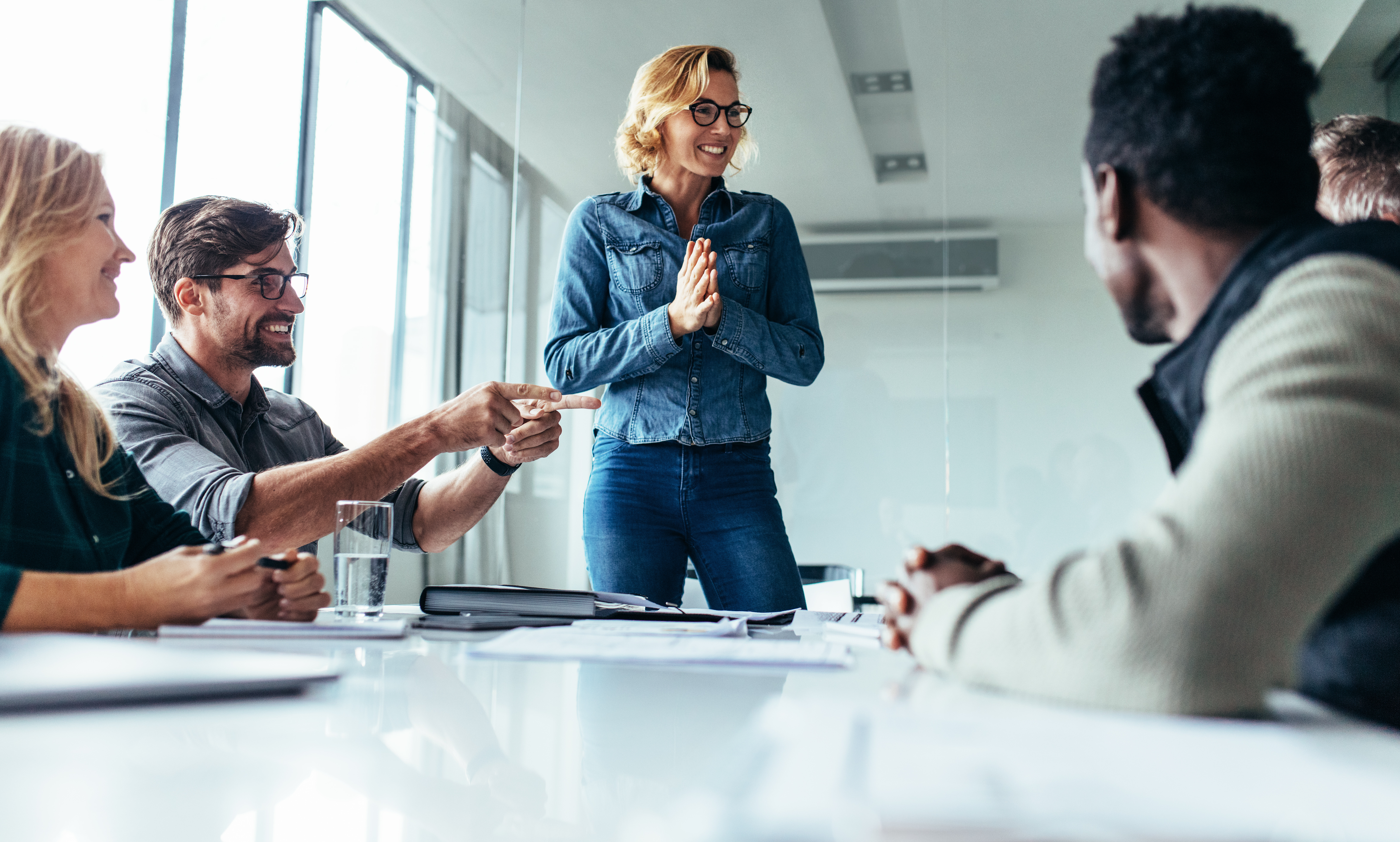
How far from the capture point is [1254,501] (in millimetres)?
528

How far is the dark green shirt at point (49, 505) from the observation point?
114 centimetres

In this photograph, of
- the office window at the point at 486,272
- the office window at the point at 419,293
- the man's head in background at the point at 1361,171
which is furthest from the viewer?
the office window at the point at 486,272

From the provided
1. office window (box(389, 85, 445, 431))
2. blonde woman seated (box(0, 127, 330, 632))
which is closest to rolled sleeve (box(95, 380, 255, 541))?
blonde woman seated (box(0, 127, 330, 632))

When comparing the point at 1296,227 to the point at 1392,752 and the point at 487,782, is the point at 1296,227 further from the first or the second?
the point at 487,782

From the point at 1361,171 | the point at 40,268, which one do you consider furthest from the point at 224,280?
the point at 1361,171

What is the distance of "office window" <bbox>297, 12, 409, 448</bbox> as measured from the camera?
12.6 feet

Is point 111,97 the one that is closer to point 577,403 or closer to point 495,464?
point 495,464

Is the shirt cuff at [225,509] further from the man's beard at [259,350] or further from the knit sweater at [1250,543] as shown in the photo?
the knit sweater at [1250,543]

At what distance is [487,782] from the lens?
1.53 feet

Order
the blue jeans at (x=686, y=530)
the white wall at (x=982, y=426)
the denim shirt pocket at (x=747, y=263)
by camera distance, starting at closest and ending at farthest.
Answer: the blue jeans at (x=686, y=530) < the denim shirt pocket at (x=747, y=263) < the white wall at (x=982, y=426)

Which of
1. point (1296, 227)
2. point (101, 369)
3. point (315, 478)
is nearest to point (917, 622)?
point (1296, 227)

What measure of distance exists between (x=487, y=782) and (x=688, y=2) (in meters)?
4.06

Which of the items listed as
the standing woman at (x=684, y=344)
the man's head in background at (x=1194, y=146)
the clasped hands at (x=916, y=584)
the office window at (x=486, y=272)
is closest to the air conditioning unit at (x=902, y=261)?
the office window at (x=486, y=272)

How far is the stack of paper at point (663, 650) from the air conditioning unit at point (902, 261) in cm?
321
